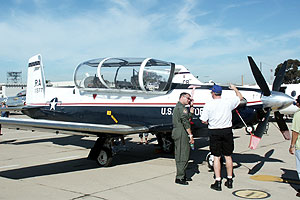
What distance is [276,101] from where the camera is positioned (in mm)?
6363

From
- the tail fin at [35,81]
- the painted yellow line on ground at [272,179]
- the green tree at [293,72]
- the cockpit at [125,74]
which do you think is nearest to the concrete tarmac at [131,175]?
the painted yellow line on ground at [272,179]

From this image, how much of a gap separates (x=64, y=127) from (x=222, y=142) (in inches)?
127

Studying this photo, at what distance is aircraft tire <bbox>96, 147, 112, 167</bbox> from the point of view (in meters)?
7.42

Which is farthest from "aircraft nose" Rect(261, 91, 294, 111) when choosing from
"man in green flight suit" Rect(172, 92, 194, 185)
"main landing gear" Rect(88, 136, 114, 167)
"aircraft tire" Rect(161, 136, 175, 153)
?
"main landing gear" Rect(88, 136, 114, 167)

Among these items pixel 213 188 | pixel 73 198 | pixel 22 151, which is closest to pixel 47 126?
pixel 73 198

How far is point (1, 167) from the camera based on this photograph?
7.45 meters

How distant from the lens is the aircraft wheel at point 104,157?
24.3ft

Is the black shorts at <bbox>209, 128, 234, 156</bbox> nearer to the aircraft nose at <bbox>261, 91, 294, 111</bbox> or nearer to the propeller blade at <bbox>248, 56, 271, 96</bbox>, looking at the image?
the aircraft nose at <bbox>261, 91, 294, 111</bbox>

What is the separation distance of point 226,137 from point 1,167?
548cm

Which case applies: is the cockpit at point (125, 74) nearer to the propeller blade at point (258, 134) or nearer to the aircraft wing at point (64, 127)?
the aircraft wing at point (64, 127)

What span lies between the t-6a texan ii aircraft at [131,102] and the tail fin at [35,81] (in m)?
2.00

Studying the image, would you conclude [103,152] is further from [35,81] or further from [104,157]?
[35,81]

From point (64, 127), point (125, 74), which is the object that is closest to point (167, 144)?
point (125, 74)

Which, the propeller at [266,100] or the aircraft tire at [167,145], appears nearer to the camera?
the propeller at [266,100]
